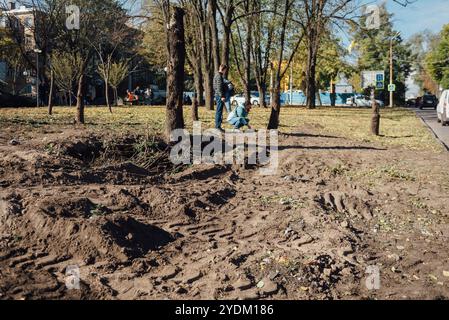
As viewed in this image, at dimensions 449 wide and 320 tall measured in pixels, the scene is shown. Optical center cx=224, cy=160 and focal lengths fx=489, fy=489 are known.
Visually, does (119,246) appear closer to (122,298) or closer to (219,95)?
(122,298)

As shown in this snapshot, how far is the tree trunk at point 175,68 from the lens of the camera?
10.6 m

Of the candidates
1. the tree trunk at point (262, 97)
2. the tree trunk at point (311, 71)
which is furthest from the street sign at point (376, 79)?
the tree trunk at point (262, 97)

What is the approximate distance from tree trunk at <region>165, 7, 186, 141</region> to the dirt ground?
1296 millimetres

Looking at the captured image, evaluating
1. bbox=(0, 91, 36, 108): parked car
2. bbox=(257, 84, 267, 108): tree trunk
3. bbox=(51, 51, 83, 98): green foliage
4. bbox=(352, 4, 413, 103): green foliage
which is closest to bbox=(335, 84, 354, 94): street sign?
bbox=(352, 4, 413, 103): green foliage

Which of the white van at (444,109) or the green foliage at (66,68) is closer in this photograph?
the green foliage at (66,68)

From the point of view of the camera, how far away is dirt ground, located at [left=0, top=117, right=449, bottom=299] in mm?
4445

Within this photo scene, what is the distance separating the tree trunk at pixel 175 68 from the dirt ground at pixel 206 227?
1296 mm

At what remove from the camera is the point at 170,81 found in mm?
10758

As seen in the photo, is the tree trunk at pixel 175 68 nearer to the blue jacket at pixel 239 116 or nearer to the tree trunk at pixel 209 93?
the blue jacket at pixel 239 116

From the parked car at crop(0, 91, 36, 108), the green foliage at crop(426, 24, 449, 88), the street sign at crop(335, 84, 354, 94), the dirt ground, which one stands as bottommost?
the dirt ground

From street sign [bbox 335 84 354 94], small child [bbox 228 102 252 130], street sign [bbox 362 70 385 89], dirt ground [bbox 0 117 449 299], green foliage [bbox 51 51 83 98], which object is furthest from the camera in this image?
street sign [bbox 335 84 354 94]

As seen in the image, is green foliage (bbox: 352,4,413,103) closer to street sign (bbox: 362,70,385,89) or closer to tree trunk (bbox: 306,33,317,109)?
street sign (bbox: 362,70,385,89)
